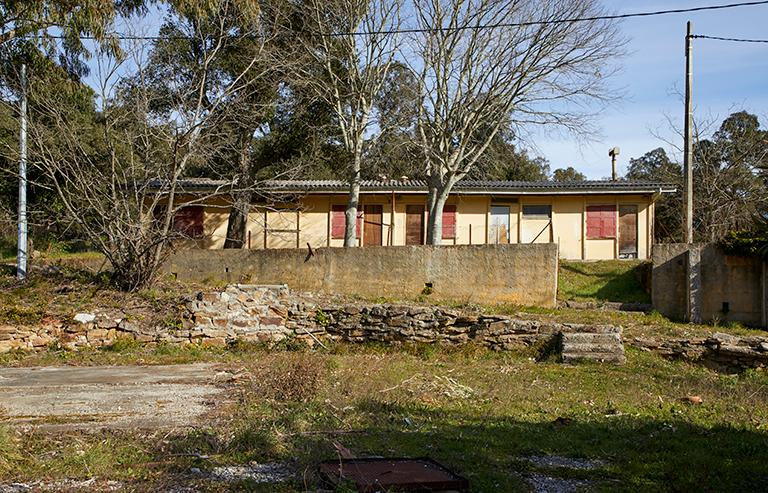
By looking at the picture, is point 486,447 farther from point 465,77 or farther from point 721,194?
point 721,194

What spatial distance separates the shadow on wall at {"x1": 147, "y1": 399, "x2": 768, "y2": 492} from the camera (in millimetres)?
6246

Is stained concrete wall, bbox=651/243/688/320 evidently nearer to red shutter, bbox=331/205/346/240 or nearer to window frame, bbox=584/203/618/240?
window frame, bbox=584/203/618/240

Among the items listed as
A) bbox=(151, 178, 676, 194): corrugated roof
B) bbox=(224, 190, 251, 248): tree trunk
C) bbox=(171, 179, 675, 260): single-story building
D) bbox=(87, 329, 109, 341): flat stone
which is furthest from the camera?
bbox=(171, 179, 675, 260): single-story building

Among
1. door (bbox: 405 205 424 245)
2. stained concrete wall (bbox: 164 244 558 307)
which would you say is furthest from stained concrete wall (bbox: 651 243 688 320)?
door (bbox: 405 205 424 245)

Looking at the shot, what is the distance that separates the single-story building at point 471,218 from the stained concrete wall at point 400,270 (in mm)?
5749

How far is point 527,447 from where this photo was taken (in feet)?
24.1

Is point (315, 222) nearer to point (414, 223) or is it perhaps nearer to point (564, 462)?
point (414, 223)

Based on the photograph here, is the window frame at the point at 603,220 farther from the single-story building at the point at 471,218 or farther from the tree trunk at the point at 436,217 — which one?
the tree trunk at the point at 436,217

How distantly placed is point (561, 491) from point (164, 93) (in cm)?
1649

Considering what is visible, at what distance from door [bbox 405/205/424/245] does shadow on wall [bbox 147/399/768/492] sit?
681 inches

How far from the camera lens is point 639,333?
14633 mm

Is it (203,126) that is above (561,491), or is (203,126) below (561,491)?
above

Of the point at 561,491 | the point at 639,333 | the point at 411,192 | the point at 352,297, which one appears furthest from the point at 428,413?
the point at 411,192

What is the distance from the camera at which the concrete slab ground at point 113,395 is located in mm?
8180
